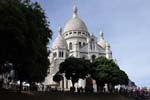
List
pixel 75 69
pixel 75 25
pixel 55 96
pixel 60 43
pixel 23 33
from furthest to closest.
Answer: pixel 75 25
pixel 60 43
pixel 75 69
pixel 55 96
pixel 23 33

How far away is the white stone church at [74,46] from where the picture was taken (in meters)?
77.9

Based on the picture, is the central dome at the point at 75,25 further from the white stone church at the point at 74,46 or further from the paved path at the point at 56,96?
the paved path at the point at 56,96

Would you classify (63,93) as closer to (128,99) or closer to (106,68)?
(128,99)

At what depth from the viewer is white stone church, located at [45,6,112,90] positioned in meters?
77.9

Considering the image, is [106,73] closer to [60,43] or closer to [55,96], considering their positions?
[55,96]

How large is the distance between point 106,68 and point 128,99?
32.6ft

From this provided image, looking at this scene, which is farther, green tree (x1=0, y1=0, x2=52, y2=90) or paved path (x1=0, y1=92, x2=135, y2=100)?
paved path (x1=0, y1=92, x2=135, y2=100)

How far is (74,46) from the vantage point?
257ft

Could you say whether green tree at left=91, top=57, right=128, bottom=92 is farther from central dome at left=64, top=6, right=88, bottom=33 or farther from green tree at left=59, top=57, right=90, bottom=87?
central dome at left=64, top=6, right=88, bottom=33

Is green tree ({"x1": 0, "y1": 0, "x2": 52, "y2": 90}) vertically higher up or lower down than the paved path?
higher up

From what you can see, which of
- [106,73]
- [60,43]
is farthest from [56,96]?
[60,43]

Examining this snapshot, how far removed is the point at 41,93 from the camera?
36.0 metres

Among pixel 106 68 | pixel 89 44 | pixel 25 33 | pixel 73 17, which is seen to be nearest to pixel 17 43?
pixel 25 33

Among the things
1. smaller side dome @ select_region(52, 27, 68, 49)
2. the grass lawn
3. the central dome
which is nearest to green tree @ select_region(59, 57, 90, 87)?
the grass lawn
